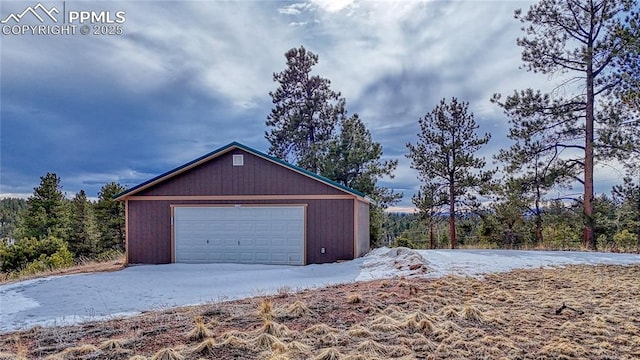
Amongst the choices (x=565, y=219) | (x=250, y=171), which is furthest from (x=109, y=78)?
(x=565, y=219)

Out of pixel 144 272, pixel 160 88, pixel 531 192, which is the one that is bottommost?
pixel 144 272

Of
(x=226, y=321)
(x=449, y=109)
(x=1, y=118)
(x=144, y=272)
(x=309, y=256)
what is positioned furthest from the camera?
(x=449, y=109)

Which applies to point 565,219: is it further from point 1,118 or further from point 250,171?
point 1,118

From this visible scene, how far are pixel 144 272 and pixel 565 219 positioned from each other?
15.5m

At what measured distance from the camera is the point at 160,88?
517 inches

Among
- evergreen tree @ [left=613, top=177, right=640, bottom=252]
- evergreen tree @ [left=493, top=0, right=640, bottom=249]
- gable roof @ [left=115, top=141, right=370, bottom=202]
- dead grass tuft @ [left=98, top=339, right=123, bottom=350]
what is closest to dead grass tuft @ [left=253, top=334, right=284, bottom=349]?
dead grass tuft @ [left=98, top=339, right=123, bottom=350]

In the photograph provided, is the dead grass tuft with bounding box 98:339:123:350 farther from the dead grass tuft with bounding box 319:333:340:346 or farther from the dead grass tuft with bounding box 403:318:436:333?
the dead grass tuft with bounding box 403:318:436:333

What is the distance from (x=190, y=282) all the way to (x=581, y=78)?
→ 52.5 ft

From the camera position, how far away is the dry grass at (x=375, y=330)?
373 cm

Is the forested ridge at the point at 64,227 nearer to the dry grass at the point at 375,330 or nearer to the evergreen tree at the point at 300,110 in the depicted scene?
the evergreen tree at the point at 300,110

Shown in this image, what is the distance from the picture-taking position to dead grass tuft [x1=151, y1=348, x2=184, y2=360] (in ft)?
11.4

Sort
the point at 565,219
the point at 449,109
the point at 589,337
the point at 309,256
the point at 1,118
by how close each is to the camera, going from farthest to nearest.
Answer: the point at 449,109 < the point at 565,219 < the point at 1,118 < the point at 309,256 < the point at 589,337

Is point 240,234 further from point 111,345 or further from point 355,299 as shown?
point 111,345

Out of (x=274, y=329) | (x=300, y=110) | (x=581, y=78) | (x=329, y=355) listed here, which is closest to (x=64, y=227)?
(x=300, y=110)
